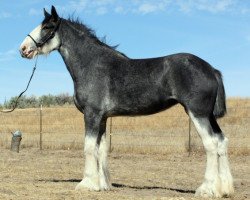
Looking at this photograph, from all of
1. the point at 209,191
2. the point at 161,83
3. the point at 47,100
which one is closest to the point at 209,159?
the point at 209,191

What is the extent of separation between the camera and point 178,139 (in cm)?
2412

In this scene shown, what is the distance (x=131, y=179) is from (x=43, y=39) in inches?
160

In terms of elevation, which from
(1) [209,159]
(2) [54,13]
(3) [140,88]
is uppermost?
(2) [54,13]

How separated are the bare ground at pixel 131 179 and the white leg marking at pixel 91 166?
0.27m

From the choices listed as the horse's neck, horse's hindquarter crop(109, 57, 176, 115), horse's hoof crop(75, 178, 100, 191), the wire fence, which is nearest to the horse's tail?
horse's hindquarter crop(109, 57, 176, 115)

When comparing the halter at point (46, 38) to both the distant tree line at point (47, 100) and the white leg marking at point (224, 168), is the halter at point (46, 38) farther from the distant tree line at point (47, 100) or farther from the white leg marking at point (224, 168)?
the distant tree line at point (47, 100)

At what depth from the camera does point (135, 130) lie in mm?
28047

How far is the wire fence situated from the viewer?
20.6 meters

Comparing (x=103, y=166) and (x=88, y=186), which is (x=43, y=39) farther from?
(x=88, y=186)

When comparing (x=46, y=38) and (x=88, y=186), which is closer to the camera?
(x=88, y=186)

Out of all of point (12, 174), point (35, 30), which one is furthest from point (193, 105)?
point (12, 174)

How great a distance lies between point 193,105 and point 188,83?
15.1 inches

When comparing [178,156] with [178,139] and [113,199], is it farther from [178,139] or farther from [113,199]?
[113,199]

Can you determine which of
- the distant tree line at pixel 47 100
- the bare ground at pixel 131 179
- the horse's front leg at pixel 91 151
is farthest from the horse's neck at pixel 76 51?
the distant tree line at pixel 47 100
